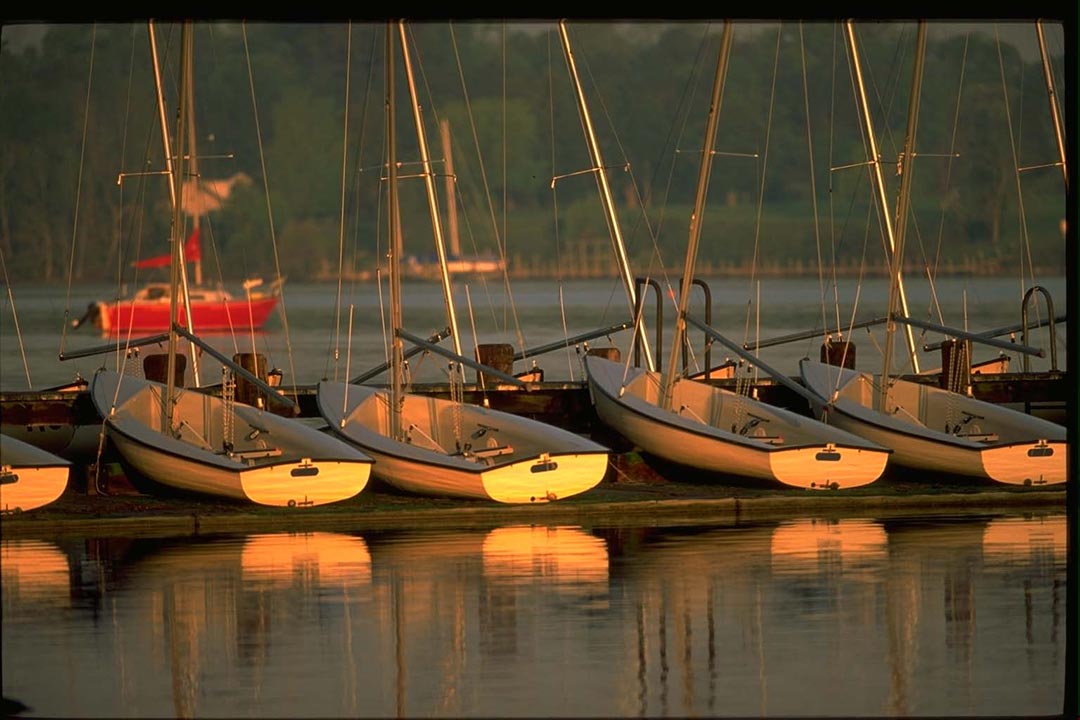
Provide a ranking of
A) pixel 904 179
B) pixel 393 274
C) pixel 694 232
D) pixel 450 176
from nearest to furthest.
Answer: pixel 393 274 < pixel 904 179 < pixel 694 232 < pixel 450 176

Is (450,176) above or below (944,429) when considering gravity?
above

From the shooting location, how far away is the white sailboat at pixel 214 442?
1759 cm

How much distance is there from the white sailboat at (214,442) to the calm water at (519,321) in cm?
383

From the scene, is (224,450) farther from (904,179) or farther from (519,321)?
(519,321)

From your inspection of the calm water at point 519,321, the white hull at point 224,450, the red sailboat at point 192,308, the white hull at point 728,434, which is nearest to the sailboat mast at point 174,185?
the white hull at point 224,450

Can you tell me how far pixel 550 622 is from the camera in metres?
12.8

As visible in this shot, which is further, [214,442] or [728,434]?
[214,442]

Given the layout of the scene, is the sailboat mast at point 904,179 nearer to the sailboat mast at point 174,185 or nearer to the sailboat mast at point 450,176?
the sailboat mast at point 450,176

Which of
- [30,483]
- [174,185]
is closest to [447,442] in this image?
[174,185]

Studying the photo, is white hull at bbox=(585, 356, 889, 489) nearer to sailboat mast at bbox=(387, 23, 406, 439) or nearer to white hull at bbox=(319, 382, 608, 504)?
white hull at bbox=(319, 382, 608, 504)

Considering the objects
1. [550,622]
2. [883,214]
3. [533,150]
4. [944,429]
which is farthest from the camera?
[533,150]

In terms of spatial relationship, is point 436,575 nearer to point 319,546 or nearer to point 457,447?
point 319,546

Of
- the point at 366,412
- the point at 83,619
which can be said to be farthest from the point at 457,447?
the point at 83,619

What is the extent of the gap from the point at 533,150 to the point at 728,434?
334 ft
